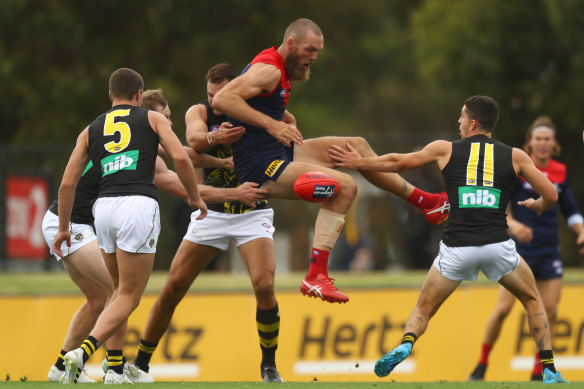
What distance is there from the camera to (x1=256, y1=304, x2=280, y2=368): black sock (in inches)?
344

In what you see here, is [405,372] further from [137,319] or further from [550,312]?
[137,319]

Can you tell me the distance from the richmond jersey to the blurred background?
800 centimetres

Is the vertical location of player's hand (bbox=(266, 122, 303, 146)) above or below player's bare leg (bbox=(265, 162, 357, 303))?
A: above

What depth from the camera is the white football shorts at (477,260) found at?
790 cm

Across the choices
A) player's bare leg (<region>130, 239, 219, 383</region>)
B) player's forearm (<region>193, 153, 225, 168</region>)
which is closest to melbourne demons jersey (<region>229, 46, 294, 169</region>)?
player's forearm (<region>193, 153, 225, 168</region>)

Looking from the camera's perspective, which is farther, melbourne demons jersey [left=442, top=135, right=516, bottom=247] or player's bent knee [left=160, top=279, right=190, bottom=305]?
player's bent knee [left=160, top=279, right=190, bottom=305]

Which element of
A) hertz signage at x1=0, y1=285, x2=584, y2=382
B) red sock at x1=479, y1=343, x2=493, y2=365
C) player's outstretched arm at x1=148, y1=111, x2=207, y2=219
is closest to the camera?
player's outstretched arm at x1=148, y1=111, x2=207, y2=219

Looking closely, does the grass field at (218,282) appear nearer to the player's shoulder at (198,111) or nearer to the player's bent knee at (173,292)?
the player's bent knee at (173,292)

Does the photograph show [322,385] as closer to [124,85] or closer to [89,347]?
[89,347]

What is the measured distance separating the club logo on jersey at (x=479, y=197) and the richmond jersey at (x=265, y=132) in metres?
A: 1.47

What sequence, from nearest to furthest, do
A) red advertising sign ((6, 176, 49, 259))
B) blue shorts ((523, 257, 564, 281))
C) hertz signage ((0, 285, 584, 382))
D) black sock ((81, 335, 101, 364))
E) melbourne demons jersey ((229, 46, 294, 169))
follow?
black sock ((81, 335, 101, 364)), melbourne demons jersey ((229, 46, 294, 169)), blue shorts ((523, 257, 564, 281)), hertz signage ((0, 285, 584, 382)), red advertising sign ((6, 176, 49, 259))

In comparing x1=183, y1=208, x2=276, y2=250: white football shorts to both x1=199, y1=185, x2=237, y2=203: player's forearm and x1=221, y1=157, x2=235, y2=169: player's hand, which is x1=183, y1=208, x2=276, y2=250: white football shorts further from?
x1=221, y1=157, x2=235, y2=169: player's hand

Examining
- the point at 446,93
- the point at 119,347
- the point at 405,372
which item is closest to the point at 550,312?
the point at 405,372

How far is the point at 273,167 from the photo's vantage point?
8.03m
